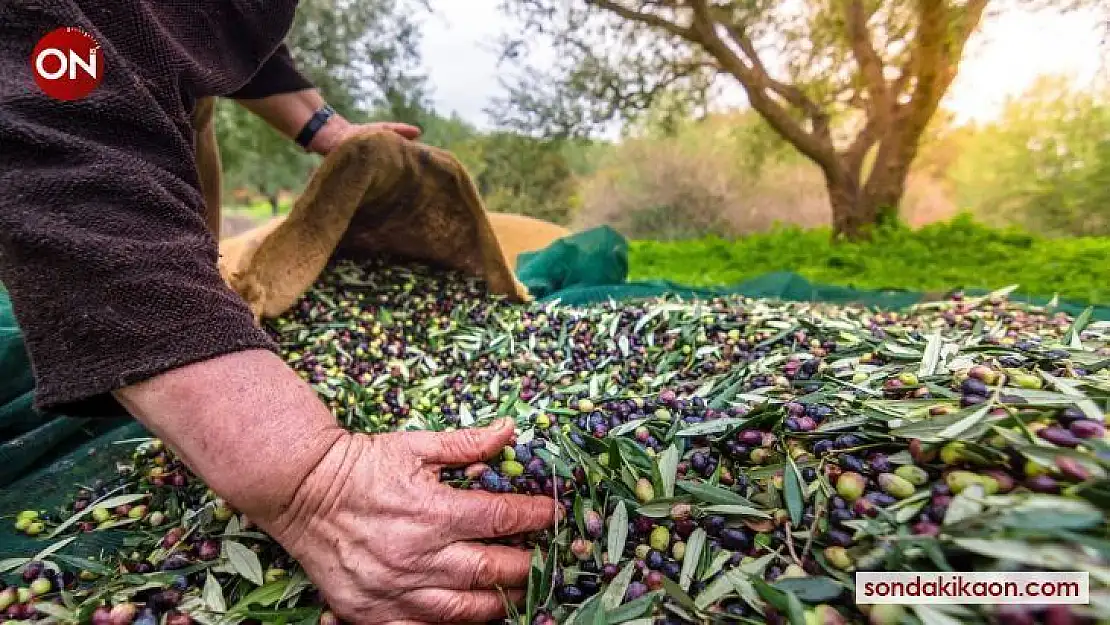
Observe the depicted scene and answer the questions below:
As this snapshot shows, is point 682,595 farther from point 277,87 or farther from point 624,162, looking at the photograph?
point 624,162

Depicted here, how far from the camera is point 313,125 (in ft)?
6.02

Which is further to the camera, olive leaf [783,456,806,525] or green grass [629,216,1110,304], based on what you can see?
green grass [629,216,1110,304]

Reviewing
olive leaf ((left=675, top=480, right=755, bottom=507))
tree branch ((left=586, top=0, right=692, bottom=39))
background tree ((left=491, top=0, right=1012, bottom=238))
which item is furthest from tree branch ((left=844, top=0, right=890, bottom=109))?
olive leaf ((left=675, top=480, right=755, bottom=507))

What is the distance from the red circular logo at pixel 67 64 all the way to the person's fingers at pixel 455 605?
0.81 m

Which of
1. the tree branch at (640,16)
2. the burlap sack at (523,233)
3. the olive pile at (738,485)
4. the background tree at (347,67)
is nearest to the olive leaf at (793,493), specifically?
the olive pile at (738,485)

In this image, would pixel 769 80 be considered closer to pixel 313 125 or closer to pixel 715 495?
pixel 313 125

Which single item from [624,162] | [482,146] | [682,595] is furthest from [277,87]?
[624,162]

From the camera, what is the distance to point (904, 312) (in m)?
1.92

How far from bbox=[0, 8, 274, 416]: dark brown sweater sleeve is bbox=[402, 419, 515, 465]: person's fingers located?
0.29 m

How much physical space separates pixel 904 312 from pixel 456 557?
1805 mm

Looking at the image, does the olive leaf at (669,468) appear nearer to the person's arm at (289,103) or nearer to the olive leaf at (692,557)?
the olive leaf at (692,557)

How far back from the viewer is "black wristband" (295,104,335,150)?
183 cm

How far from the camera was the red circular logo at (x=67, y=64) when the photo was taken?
2.36ft

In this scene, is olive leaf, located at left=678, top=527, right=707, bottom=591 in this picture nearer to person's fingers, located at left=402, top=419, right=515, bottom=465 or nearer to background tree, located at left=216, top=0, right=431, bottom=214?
person's fingers, located at left=402, top=419, right=515, bottom=465
